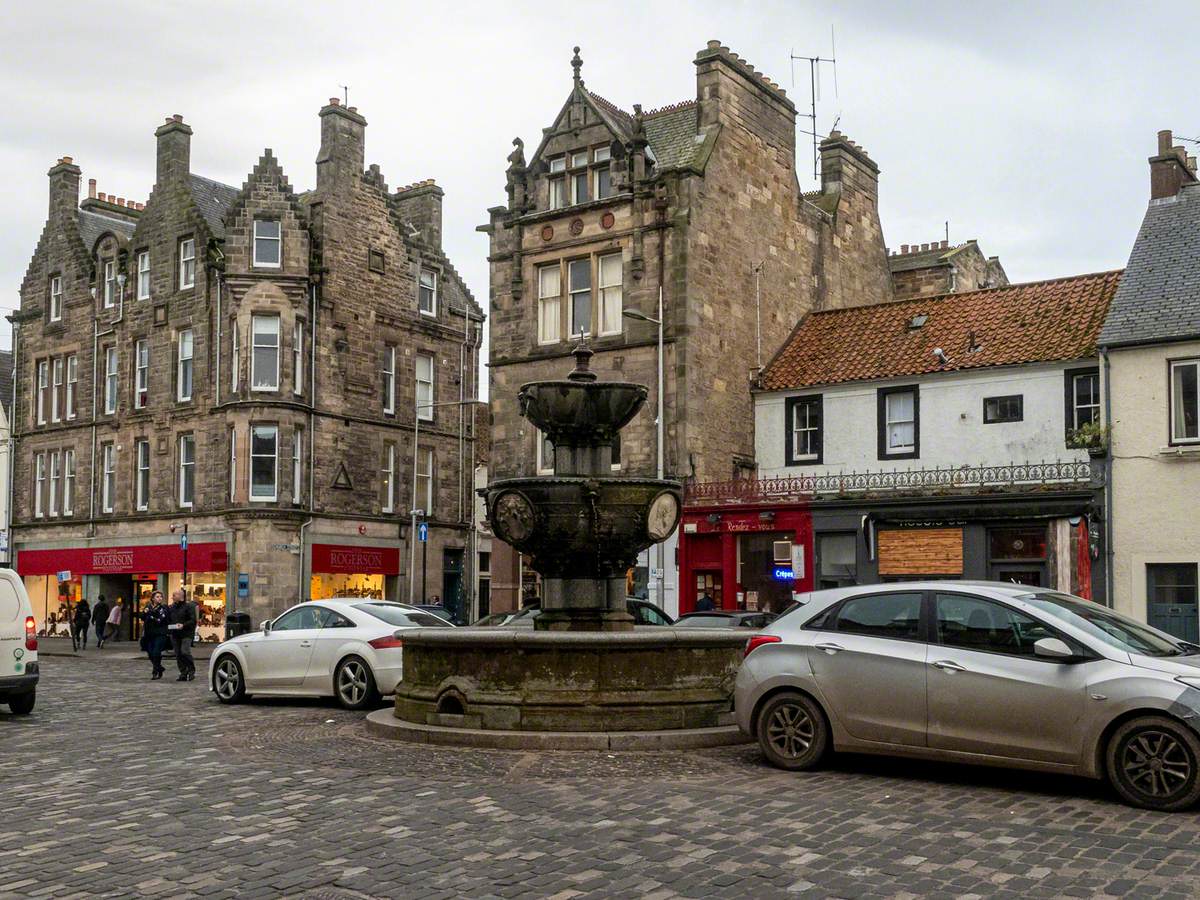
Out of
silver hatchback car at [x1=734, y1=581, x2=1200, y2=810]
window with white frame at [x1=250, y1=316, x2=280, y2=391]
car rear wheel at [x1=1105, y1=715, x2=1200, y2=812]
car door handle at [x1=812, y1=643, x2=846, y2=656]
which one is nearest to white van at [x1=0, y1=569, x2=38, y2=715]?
silver hatchback car at [x1=734, y1=581, x2=1200, y2=810]

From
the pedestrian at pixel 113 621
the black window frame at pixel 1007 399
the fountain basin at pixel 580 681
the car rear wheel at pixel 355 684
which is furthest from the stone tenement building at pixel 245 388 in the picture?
the fountain basin at pixel 580 681

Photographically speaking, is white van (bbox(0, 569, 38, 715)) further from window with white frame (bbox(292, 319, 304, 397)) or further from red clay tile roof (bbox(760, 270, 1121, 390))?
window with white frame (bbox(292, 319, 304, 397))

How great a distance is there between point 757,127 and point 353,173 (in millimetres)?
14587

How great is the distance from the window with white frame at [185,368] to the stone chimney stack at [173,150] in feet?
18.2

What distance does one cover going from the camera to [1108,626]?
997cm

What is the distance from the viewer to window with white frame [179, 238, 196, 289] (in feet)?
137

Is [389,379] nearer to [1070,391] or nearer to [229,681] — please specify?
[1070,391]

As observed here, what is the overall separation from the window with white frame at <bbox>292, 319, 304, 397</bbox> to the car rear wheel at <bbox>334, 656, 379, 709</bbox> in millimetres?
24482

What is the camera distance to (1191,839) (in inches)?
316

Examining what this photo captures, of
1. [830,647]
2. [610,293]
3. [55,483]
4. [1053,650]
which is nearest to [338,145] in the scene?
[610,293]

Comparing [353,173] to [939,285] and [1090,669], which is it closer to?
[939,285]

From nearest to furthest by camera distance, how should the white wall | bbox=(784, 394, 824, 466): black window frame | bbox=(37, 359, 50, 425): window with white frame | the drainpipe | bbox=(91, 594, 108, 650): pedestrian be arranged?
the drainpipe → the white wall → bbox=(784, 394, 824, 466): black window frame → bbox=(91, 594, 108, 650): pedestrian → bbox=(37, 359, 50, 425): window with white frame

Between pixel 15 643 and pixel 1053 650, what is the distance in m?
12.8

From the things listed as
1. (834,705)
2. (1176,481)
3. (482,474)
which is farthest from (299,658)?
(482,474)
